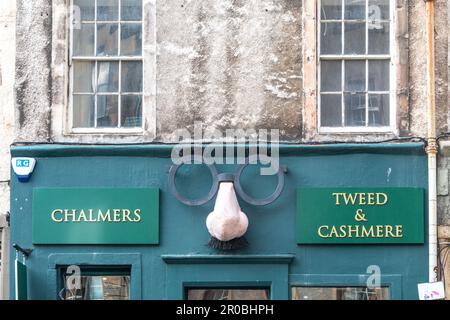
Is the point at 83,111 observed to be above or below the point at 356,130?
above

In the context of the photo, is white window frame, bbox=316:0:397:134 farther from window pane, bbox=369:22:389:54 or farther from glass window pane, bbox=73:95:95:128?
glass window pane, bbox=73:95:95:128

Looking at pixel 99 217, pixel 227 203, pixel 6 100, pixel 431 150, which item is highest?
pixel 6 100

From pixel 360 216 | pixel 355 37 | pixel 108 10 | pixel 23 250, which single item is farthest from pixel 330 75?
pixel 23 250

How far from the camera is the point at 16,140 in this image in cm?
1564

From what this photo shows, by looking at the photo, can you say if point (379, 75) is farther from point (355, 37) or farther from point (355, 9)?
point (355, 9)

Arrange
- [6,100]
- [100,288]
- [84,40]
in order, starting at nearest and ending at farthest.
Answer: [100,288], [84,40], [6,100]

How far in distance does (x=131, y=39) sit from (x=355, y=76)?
101 inches

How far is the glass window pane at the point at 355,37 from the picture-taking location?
1568 cm

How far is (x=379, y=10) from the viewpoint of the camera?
51.6 ft

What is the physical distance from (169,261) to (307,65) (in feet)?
8.74

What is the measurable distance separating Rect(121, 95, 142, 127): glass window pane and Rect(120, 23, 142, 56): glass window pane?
512mm

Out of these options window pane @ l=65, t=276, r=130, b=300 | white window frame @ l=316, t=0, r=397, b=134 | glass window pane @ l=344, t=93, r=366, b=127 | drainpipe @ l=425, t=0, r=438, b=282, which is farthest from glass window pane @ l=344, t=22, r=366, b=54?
window pane @ l=65, t=276, r=130, b=300

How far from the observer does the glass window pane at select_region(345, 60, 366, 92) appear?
15.6 meters
